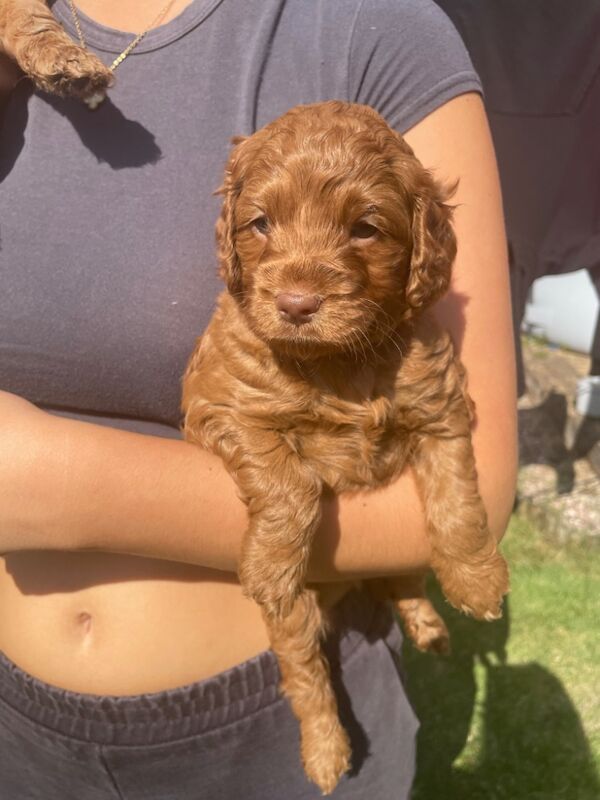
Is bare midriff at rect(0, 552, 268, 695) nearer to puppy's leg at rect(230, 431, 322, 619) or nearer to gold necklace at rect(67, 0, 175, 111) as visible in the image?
puppy's leg at rect(230, 431, 322, 619)

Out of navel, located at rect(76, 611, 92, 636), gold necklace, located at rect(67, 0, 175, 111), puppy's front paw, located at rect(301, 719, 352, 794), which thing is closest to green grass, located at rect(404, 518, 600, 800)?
puppy's front paw, located at rect(301, 719, 352, 794)

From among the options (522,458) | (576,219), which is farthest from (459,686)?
(576,219)

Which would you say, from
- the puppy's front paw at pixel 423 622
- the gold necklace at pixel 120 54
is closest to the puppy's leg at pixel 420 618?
the puppy's front paw at pixel 423 622

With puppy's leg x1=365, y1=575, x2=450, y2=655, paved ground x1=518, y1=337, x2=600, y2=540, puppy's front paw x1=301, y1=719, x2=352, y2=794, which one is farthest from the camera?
paved ground x1=518, y1=337, x2=600, y2=540

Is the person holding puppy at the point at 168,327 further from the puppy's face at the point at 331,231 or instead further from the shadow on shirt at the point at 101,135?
the puppy's face at the point at 331,231

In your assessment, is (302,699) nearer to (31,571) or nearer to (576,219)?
(31,571)

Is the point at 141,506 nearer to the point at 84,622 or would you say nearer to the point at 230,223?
the point at 84,622
